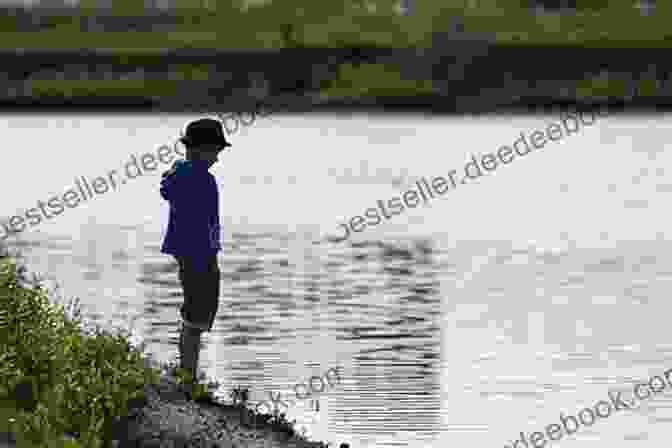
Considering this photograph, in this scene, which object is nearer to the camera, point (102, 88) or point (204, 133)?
point (204, 133)

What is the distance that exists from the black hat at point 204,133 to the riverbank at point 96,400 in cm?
140

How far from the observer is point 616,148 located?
193ft

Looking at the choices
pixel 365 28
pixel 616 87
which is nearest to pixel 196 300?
pixel 616 87

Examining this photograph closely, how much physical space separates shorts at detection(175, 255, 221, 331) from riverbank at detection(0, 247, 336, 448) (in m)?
0.45

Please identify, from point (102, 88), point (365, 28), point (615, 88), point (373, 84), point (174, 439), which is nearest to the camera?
point (174, 439)

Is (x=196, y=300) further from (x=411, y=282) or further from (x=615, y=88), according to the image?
(x=615, y=88)

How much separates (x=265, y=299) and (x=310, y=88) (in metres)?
70.0

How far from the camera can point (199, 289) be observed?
1491 cm

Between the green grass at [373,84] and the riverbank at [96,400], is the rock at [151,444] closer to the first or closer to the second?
the riverbank at [96,400]

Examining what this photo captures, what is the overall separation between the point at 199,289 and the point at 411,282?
11608mm

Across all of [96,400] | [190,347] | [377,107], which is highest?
[377,107]

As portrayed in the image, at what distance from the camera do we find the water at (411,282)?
54.7ft

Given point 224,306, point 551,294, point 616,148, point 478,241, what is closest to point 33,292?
point 224,306

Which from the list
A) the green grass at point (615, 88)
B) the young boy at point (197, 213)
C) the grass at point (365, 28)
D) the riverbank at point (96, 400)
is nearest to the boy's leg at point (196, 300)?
the young boy at point (197, 213)
